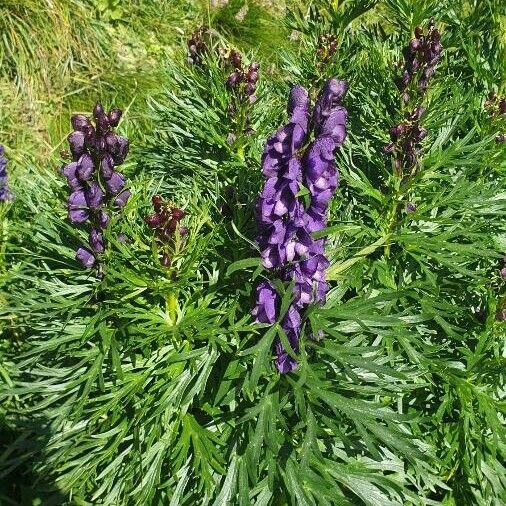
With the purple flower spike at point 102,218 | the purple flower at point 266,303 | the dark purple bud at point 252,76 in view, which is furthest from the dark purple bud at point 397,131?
the purple flower spike at point 102,218

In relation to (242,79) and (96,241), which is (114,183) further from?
(242,79)

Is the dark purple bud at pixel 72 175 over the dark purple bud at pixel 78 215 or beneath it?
over

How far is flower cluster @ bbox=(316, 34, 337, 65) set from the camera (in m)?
2.65

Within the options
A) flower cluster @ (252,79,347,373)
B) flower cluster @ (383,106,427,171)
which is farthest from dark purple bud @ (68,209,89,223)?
flower cluster @ (383,106,427,171)

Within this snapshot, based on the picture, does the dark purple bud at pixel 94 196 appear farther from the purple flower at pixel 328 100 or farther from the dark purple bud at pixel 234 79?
the dark purple bud at pixel 234 79

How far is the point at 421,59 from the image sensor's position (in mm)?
2137

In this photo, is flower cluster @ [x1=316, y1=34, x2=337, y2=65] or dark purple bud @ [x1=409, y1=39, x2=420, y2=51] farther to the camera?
flower cluster @ [x1=316, y1=34, x2=337, y2=65]

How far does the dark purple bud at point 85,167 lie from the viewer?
1566 millimetres

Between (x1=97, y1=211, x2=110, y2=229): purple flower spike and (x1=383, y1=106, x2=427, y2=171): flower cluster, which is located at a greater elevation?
(x1=97, y1=211, x2=110, y2=229): purple flower spike

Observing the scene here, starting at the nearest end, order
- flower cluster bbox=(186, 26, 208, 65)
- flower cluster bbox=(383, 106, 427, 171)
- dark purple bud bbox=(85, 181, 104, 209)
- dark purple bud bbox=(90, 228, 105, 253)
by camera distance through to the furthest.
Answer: dark purple bud bbox=(85, 181, 104, 209) < dark purple bud bbox=(90, 228, 105, 253) < flower cluster bbox=(383, 106, 427, 171) < flower cluster bbox=(186, 26, 208, 65)

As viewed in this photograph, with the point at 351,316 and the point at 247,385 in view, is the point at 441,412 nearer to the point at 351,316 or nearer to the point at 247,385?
the point at 351,316

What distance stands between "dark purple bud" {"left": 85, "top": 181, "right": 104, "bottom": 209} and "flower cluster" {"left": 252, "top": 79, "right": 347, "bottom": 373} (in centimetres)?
47

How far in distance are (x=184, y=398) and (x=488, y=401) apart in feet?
3.55

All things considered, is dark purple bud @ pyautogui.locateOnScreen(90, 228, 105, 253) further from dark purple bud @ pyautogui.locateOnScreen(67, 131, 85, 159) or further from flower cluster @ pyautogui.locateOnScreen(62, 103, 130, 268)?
dark purple bud @ pyautogui.locateOnScreen(67, 131, 85, 159)
